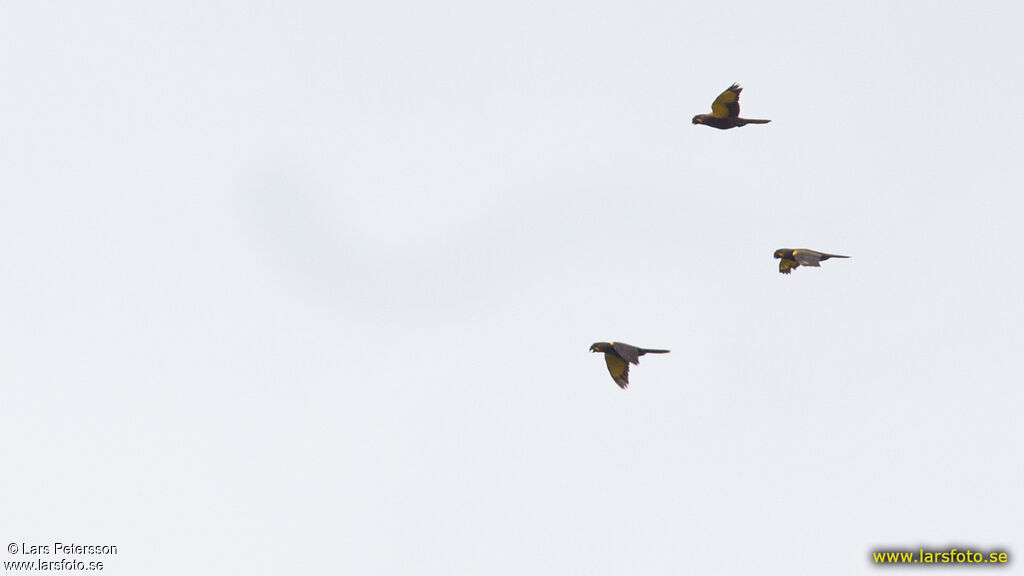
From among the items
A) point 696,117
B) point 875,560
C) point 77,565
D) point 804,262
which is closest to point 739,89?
point 696,117

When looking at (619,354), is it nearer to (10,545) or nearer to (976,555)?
(976,555)

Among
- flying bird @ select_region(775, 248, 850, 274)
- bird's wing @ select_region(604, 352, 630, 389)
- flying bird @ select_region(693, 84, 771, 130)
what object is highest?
flying bird @ select_region(693, 84, 771, 130)

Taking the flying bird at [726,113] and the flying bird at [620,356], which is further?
the flying bird at [726,113]

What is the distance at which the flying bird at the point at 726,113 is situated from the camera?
7356 centimetres

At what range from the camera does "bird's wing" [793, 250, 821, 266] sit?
233 feet

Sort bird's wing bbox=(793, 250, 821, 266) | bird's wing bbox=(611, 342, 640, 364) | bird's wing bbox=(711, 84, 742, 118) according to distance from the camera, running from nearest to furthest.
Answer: bird's wing bbox=(793, 250, 821, 266) → bird's wing bbox=(611, 342, 640, 364) → bird's wing bbox=(711, 84, 742, 118)

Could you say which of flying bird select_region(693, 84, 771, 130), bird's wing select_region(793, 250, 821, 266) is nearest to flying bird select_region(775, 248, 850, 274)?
bird's wing select_region(793, 250, 821, 266)

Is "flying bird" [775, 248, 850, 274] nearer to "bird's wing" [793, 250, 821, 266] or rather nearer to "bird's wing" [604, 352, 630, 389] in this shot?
"bird's wing" [793, 250, 821, 266]

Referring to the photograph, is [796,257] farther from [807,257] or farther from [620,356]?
[620,356]

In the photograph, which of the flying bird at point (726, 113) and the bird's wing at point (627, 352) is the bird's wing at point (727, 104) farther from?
the bird's wing at point (627, 352)

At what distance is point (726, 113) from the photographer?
74125 millimetres

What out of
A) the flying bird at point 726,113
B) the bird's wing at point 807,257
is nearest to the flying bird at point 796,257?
the bird's wing at point 807,257

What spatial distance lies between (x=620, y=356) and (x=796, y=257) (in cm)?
1008

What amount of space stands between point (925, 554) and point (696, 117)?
27.1 m
